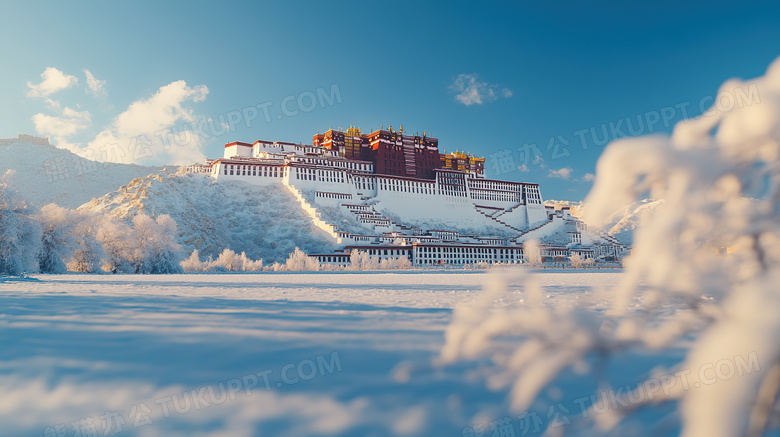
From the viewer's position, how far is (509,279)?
1.98 m

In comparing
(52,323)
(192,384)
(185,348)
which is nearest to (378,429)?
(192,384)

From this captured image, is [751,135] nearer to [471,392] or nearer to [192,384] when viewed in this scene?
[471,392]

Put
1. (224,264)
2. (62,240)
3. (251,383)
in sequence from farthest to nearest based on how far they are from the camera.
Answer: (224,264) → (62,240) → (251,383)

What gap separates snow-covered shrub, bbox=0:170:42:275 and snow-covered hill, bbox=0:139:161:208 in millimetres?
108213

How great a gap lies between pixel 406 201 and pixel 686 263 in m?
82.9

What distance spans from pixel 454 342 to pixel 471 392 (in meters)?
1.60

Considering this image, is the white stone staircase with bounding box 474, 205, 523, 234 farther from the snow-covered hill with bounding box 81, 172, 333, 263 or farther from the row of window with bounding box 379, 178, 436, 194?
the snow-covered hill with bounding box 81, 172, 333, 263

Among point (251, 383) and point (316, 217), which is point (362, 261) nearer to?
point (316, 217)

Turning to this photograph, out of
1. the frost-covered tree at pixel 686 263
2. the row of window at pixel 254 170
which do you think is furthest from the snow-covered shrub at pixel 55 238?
the row of window at pixel 254 170

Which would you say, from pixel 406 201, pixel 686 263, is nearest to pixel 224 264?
pixel 686 263

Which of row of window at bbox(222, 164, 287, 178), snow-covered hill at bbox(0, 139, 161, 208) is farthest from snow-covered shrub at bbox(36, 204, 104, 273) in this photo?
snow-covered hill at bbox(0, 139, 161, 208)

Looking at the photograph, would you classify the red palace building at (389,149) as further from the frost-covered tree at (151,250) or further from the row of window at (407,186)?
the frost-covered tree at (151,250)

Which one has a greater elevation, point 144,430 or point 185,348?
point 185,348

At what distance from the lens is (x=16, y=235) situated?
21844mm
